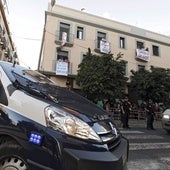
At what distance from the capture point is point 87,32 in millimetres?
24750

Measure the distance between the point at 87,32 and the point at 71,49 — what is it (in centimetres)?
266

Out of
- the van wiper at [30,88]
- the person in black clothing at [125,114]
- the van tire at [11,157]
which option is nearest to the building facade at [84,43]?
the person in black clothing at [125,114]

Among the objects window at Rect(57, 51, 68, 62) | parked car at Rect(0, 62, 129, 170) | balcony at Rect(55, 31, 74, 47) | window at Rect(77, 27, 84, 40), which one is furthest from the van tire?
window at Rect(77, 27, 84, 40)

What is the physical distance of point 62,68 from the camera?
Result: 73.3 ft

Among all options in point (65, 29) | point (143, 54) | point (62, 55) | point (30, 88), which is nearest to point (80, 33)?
point (65, 29)

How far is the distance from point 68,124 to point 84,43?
22.4 m

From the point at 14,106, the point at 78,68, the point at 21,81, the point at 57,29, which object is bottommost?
the point at 14,106

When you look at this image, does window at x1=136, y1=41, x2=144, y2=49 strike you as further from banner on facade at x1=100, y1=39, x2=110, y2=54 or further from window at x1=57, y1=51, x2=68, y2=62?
window at x1=57, y1=51, x2=68, y2=62

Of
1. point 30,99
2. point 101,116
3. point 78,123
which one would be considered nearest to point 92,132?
point 78,123

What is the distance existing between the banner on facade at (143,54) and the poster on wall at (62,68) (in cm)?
854

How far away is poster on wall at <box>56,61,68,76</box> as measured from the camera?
22.1 m

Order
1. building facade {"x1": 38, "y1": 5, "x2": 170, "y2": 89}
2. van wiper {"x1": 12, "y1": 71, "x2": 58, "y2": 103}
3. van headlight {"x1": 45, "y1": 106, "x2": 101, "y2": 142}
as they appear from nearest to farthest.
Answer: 1. van headlight {"x1": 45, "y1": 106, "x2": 101, "y2": 142}
2. van wiper {"x1": 12, "y1": 71, "x2": 58, "y2": 103}
3. building facade {"x1": 38, "y1": 5, "x2": 170, "y2": 89}

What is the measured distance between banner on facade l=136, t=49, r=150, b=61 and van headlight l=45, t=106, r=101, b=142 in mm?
24929

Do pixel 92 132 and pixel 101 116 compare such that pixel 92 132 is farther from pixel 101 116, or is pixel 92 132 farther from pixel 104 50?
pixel 104 50
